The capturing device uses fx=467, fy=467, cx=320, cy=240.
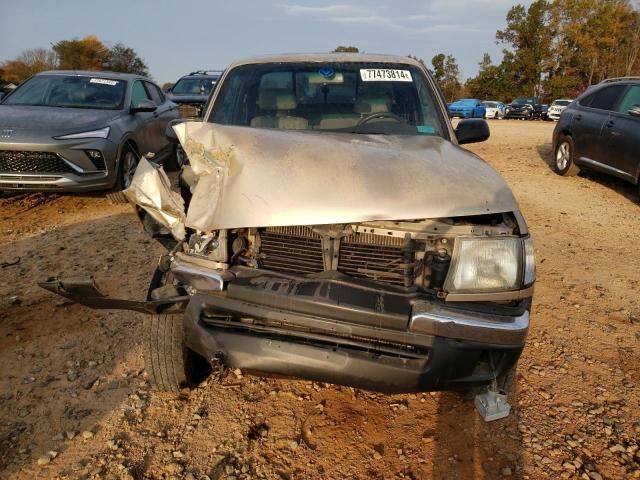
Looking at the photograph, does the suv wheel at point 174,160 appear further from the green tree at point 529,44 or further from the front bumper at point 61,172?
the green tree at point 529,44

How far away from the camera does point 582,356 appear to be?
9.83 feet

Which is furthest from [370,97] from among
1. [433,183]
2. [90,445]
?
[90,445]

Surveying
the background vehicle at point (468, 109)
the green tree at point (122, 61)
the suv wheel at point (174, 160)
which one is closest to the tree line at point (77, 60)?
the green tree at point (122, 61)

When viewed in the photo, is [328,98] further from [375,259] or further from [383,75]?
[375,259]

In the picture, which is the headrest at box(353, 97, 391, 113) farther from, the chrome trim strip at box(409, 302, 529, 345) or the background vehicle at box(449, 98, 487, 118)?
the background vehicle at box(449, 98, 487, 118)

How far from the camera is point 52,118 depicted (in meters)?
5.27

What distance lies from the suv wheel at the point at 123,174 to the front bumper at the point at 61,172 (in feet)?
1.05

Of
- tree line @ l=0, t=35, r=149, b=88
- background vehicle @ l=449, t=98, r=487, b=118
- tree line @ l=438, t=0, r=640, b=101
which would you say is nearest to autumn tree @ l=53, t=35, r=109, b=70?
tree line @ l=0, t=35, r=149, b=88

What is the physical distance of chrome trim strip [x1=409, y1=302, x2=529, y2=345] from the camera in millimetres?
1855

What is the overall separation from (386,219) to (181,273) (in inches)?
37.0

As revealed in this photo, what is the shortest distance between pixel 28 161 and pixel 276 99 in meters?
3.30

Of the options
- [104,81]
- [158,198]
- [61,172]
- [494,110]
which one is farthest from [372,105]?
[494,110]

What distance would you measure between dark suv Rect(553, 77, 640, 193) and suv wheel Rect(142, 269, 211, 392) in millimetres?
6792

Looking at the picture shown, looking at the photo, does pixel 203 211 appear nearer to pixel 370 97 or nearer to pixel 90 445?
pixel 90 445
